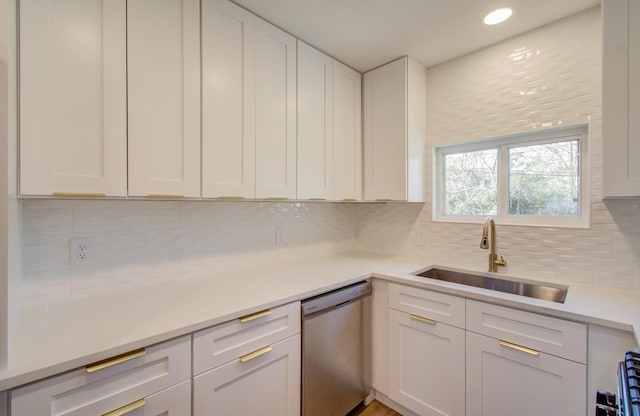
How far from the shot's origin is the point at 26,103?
3.05ft

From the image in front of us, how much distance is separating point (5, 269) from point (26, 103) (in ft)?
1.86

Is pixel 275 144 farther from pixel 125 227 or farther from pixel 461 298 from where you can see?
pixel 461 298

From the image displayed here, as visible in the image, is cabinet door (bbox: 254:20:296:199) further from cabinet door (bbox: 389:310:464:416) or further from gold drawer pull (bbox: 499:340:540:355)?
gold drawer pull (bbox: 499:340:540:355)

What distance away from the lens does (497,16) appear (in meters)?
1.59

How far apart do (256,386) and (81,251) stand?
103 cm

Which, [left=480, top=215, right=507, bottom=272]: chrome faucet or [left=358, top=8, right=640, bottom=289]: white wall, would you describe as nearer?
[left=358, top=8, right=640, bottom=289]: white wall

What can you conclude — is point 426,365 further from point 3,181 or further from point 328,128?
point 3,181

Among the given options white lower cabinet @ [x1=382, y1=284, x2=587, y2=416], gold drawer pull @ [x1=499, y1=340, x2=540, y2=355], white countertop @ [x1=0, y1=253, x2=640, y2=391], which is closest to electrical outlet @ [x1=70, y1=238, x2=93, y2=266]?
white countertop @ [x1=0, y1=253, x2=640, y2=391]

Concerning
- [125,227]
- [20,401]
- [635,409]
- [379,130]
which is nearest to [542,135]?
[379,130]

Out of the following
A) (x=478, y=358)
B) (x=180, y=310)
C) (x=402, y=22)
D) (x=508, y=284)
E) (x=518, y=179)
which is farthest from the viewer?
(x=518, y=179)

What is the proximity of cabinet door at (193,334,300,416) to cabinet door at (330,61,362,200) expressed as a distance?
1116 mm

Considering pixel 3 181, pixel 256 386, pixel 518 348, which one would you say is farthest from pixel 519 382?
pixel 3 181

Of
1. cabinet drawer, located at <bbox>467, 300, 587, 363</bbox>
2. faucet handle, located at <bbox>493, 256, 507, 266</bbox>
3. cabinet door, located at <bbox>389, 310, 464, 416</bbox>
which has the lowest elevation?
cabinet door, located at <bbox>389, 310, 464, 416</bbox>

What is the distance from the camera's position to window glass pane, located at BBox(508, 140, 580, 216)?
1688 mm
